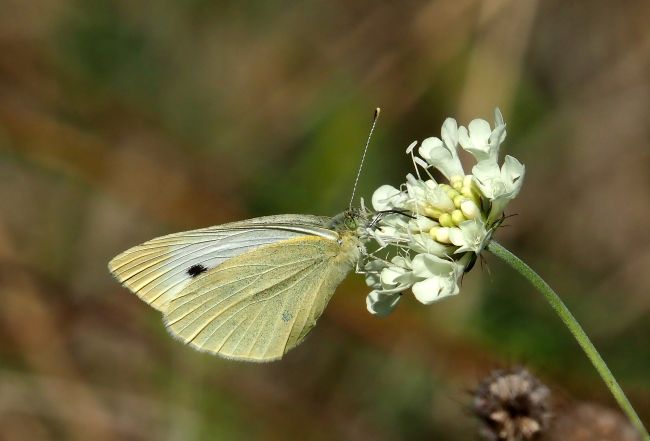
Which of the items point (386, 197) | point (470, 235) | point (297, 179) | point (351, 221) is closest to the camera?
point (470, 235)

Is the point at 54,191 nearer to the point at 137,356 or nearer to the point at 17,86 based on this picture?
the point at 17,86

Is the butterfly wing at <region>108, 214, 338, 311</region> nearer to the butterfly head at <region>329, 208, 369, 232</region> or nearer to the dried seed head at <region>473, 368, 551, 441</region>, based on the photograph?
the butterfly head at <region>329, 208, 369, 232</region>


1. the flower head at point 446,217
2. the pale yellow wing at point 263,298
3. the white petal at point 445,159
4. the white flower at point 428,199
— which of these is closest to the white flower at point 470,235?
the flower head at point 446,217

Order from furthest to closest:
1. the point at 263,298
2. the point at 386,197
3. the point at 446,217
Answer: the point at 263,298 → the point at 386,197 → the point at 446,217

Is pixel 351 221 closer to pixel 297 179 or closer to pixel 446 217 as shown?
pixel 446 217

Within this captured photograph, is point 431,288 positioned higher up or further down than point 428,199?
further down

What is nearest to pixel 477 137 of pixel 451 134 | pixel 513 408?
pixel 451 134

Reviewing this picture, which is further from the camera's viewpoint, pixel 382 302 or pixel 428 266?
pixel 382 302
